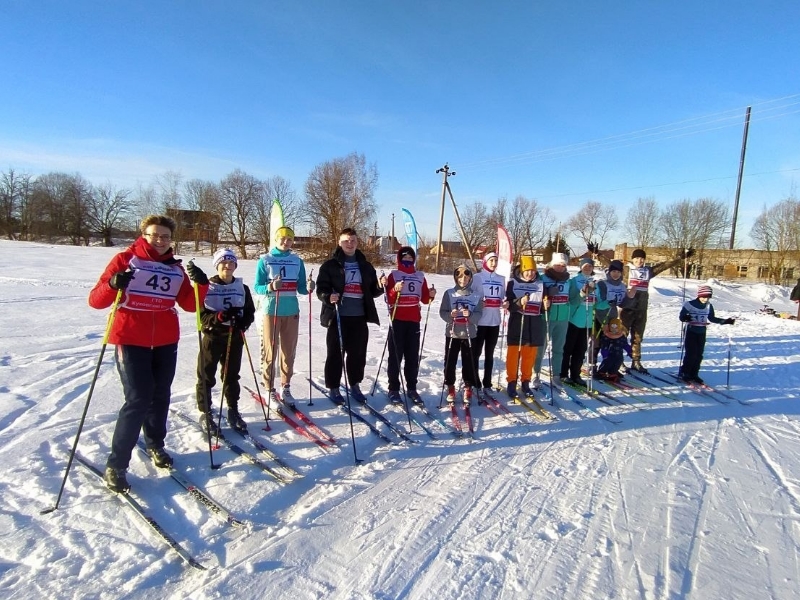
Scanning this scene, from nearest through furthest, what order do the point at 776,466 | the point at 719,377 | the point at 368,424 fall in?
the point at 776,466, the point at 368,424, the point at 719,377

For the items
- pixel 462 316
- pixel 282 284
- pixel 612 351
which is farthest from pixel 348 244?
pixel 612 351

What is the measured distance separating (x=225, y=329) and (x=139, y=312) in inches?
36.3

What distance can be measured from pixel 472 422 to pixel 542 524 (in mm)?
1678

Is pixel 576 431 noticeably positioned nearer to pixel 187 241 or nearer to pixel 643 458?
pixel 643 458

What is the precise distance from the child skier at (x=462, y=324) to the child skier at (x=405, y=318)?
0.29 meters

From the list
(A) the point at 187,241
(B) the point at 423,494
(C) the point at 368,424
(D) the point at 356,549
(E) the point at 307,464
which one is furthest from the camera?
(A) the point at 187,241

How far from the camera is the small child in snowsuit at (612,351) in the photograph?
6469 mm

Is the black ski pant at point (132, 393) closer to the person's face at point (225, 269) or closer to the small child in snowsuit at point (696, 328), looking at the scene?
the person's face at point (225, 269)

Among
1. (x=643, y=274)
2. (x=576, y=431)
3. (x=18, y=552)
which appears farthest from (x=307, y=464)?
(x=643, y=274)

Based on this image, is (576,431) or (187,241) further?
(187,241)

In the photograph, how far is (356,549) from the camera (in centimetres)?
257

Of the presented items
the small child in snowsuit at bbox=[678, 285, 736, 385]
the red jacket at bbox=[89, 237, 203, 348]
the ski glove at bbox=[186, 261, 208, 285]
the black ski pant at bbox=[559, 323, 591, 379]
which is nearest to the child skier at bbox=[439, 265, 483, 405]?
the black ski pant at bbox=[559, 323, 591, 379]

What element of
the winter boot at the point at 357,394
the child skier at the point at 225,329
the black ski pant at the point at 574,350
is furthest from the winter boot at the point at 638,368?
the child skier at the point at 225,329

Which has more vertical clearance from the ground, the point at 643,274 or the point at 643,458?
the point at 643,274
